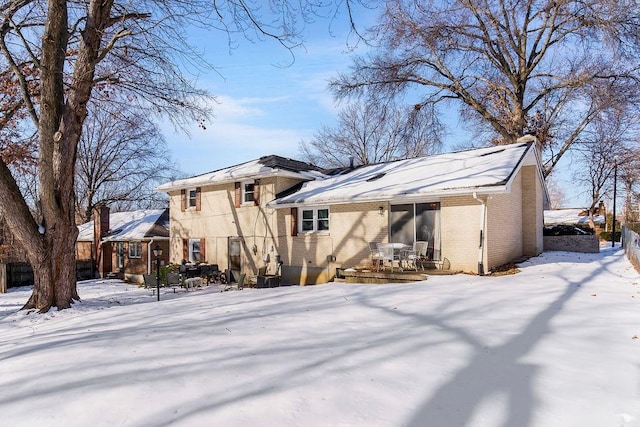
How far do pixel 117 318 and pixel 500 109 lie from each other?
25.6 meters

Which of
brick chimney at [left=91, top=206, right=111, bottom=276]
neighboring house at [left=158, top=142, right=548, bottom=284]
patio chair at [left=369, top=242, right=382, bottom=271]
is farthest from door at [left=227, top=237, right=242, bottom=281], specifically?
brick chimney at [left=91, top=206, right=111, bottom=276]

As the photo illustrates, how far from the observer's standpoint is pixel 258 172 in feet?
62.2

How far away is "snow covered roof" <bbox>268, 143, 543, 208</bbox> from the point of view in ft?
42.9

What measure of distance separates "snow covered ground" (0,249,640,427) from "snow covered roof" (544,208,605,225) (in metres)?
40.0

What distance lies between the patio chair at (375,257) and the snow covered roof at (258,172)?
5.97 m

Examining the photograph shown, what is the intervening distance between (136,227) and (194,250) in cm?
732

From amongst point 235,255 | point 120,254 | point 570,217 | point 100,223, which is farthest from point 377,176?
point 570,217

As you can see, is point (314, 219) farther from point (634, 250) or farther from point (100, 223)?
point (100, 223)

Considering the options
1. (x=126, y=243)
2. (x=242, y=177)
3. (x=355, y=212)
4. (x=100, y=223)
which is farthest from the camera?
(x=100, y=223)

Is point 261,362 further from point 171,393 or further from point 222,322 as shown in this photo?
point 222,322

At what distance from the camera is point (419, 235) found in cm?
1448

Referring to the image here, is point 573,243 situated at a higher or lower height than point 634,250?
lower

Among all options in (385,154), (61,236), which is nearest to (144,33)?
(61,236)

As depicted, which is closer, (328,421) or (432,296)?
(328,421)
